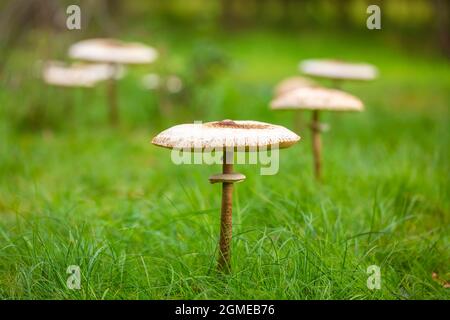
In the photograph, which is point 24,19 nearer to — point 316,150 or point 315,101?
point 316,150

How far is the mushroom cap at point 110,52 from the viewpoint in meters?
7.18

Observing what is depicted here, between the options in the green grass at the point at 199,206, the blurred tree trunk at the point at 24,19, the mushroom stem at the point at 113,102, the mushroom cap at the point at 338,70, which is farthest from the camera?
the mushroom stem at the point at 113,102

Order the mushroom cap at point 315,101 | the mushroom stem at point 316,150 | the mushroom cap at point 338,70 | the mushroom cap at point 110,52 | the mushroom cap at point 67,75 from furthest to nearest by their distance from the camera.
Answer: the mushroom cap at point 67,75 < the mushroom cap at point 110,52 < the mushroom cap at point 338,70 < the mushroom stem at point 316,150 < the mushroom cap at point 315,101

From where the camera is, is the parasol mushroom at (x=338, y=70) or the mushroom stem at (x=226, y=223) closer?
the mushroom stem at (x=226, y=223)

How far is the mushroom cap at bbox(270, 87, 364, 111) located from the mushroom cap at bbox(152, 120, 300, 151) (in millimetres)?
1491

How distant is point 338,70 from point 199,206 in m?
2.38

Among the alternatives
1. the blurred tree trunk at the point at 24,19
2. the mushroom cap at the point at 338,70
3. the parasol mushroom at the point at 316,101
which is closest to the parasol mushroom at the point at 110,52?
the blurred tree trunk at the point at 24,19

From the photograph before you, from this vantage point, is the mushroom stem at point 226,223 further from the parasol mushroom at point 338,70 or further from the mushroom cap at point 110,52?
the mushroom cap at point 110,52

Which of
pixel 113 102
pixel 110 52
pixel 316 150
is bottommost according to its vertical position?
pixel 316 150

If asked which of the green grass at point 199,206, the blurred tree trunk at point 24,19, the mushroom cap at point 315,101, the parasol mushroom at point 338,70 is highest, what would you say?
the blurred tree trunk at point 24,19

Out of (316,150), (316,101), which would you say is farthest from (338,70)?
(316,101)

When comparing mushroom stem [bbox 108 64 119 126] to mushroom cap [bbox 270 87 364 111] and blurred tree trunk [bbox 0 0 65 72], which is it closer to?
blurred tree trunk [bbox 0 0 65 72]

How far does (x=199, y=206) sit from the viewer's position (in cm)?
429
